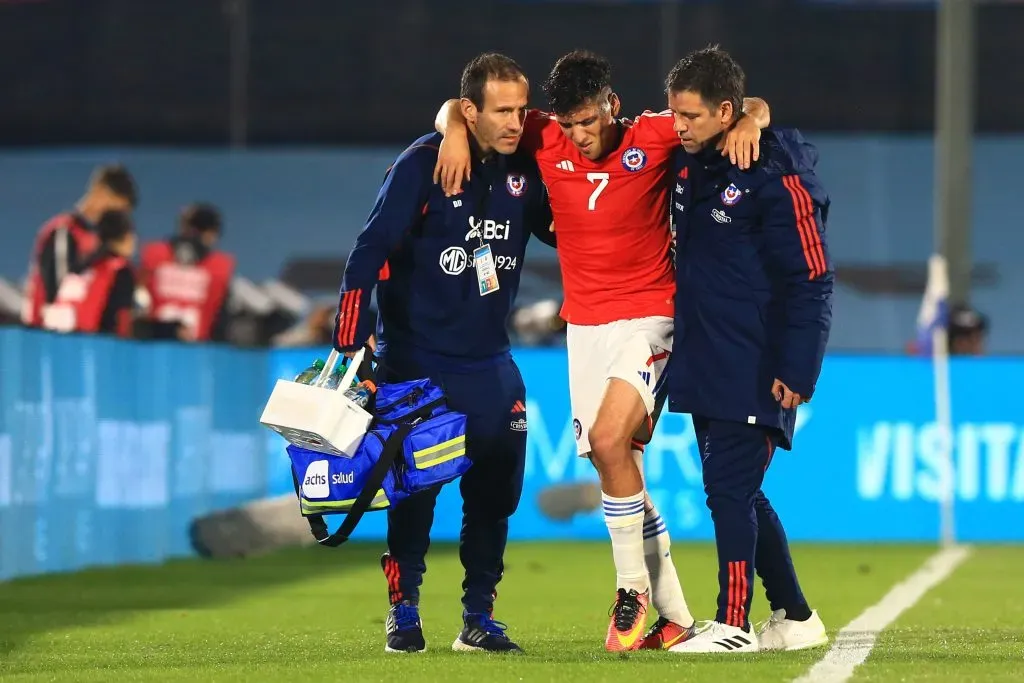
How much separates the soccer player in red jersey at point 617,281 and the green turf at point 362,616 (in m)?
0.35

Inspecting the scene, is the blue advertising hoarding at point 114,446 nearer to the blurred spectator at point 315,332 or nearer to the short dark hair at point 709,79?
the blurred spectator at point 315,332

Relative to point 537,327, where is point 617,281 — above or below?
above

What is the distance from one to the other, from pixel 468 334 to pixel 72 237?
21.7 ft

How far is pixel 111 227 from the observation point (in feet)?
41.7

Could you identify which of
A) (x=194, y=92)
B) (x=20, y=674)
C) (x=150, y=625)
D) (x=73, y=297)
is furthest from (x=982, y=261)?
(x=20, y=674)

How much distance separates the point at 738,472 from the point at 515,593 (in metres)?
3.61

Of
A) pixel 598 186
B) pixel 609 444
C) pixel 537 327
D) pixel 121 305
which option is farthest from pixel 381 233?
pixel 537 327

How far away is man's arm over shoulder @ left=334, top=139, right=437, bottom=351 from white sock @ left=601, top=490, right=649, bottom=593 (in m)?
1.08

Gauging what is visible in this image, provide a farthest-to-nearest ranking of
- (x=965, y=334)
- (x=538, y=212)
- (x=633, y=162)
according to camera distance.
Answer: (x=965, y=334) → (x=538, y=212) → (x=633, y=162)

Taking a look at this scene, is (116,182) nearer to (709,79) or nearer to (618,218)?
(618,218)

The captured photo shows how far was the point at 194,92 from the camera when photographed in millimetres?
20188

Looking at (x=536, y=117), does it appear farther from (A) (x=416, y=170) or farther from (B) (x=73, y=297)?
(B) (x=73, y=297)

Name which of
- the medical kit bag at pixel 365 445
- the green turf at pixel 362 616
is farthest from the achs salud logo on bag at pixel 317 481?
the green turf at pixel 362 616

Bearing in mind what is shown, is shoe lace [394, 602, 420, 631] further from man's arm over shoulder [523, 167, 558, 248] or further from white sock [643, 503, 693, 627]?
man's arm over shoulder [523, 167, 558, 248]
